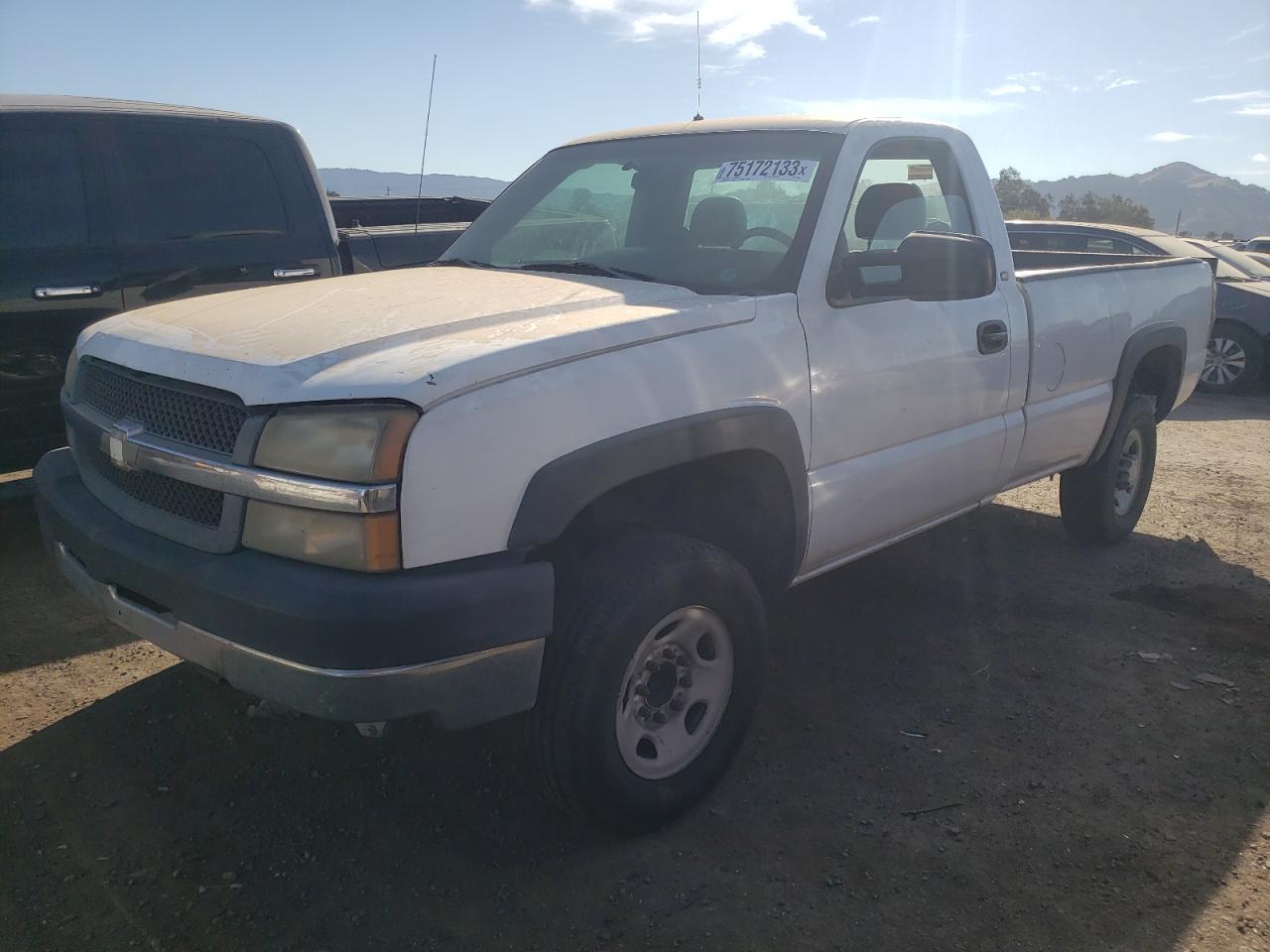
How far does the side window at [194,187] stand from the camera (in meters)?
4.75

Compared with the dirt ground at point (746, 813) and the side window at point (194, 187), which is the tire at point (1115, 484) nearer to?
the dirt ground at point (746, 813)

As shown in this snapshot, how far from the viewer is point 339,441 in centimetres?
214

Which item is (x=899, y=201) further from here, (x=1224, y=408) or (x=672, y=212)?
(x=1224, y=408)

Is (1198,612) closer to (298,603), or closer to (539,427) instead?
(539,427)

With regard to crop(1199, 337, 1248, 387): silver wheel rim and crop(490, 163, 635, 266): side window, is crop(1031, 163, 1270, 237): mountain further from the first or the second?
crop(490, 163, 635, 266): side window

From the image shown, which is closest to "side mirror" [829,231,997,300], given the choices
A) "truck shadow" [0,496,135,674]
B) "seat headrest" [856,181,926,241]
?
"seat headrest" [856,181,926,241]

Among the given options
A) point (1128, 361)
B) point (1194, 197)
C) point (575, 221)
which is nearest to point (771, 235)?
point (575, 221)

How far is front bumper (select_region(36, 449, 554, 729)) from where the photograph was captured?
2.07m

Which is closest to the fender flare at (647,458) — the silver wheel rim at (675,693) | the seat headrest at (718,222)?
the silver wheel rim at (675,693)

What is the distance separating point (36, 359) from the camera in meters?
4.44

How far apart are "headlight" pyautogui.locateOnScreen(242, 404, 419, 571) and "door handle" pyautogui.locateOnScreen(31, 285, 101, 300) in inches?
114

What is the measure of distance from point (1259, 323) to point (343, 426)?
11168 mm

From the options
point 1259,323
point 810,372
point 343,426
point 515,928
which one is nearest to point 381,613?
point 343,426

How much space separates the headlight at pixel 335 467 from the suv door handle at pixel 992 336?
2417 mm
